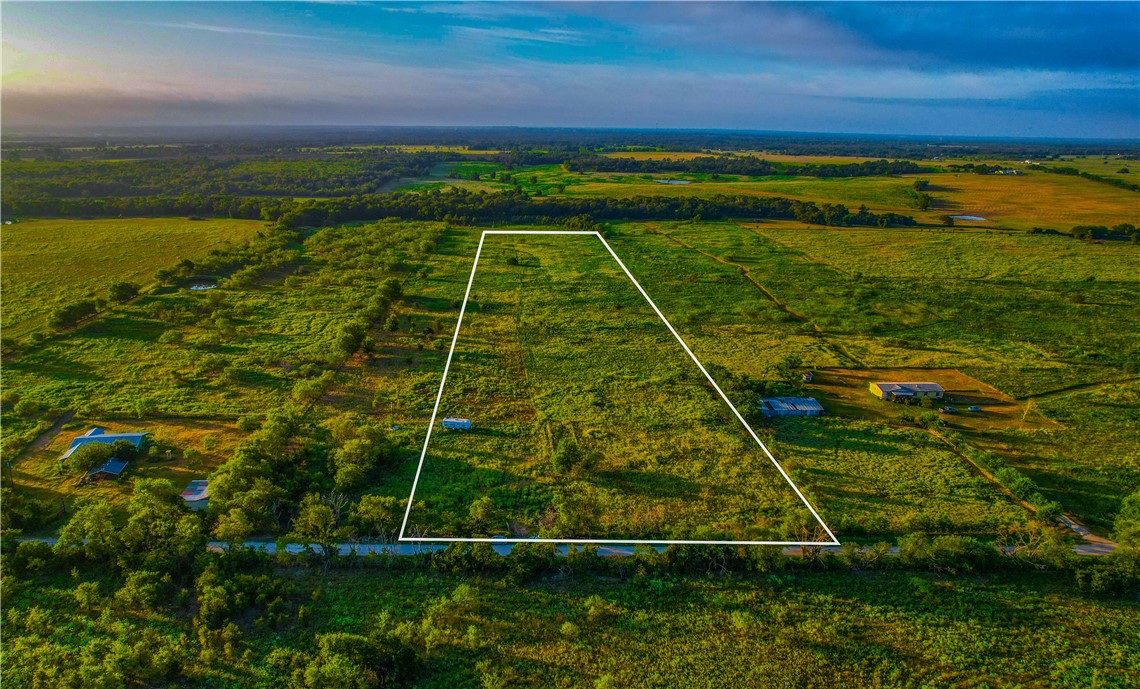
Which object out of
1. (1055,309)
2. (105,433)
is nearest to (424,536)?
(105,433)

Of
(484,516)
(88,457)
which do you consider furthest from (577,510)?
(88,457)

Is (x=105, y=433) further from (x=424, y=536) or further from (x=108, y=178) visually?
Answer: (x=108, y=178)

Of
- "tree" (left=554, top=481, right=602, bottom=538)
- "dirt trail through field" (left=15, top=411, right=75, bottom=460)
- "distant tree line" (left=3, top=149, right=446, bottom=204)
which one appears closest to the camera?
"tree" (left=554, top=481, right=602, bottom=538)

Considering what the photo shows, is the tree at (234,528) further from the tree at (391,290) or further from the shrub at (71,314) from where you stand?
the shrub at (71,314)

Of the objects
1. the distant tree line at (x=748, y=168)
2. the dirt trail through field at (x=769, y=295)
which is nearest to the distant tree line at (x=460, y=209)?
the dirt trail through field at (x=769, y=295)

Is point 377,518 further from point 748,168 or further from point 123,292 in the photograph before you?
point 748,168

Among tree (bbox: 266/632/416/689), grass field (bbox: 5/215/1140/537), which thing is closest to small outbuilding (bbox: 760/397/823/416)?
grass field (bbox: 5/215/1140/537)

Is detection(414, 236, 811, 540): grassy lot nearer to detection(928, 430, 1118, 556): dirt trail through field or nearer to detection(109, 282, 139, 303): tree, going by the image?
detection(928, 430, 1118, 556): dirt trail through field
